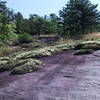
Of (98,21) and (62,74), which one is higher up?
(98,21)

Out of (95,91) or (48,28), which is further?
(48,28)

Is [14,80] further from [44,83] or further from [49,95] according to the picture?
[49,95]

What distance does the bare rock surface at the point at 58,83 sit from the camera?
6867mm

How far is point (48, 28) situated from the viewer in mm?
53094

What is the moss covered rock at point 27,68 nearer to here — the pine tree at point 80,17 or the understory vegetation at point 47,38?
the understory vegetation at point 47,38

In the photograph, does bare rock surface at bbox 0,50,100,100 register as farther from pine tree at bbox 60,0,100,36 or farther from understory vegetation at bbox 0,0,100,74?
pine tree at bbox 60,0,100,36

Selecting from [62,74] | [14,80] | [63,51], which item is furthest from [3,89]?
[63,51]

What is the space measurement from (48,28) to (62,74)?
1749 inches

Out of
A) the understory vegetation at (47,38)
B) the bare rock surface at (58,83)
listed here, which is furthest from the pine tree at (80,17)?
the bare rock surface at (58,83)

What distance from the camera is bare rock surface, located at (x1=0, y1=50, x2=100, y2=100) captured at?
22.5 ft

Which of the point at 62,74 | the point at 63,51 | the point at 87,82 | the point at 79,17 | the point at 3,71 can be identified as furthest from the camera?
the point at 79,17

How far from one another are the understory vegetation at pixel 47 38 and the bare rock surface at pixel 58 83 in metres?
0.96

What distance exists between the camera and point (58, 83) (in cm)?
796

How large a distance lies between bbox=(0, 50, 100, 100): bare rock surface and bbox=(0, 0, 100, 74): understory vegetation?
37.9 inches
